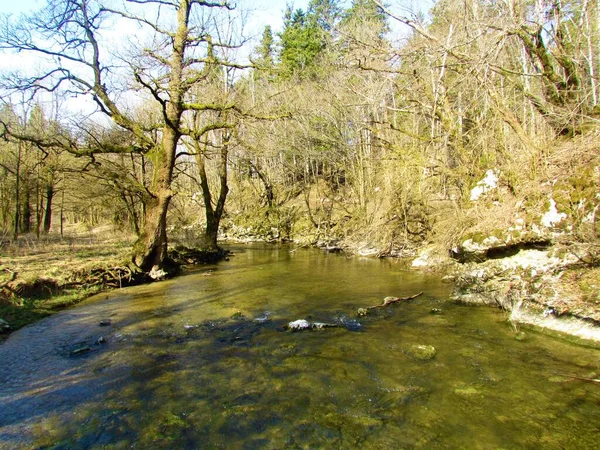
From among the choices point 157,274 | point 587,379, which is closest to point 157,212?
point 157,274

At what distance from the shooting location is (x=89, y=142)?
12.0 meters

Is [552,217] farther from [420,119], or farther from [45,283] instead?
[45,283]

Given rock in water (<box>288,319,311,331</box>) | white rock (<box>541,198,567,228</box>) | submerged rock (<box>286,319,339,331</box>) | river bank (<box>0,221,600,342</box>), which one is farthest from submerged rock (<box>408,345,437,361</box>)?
white rock (<box>541,198,567,228</box>)

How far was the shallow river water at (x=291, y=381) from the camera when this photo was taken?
145 inches

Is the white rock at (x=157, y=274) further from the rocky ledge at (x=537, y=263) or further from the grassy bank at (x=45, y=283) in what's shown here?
the rocky ledge at (x=537, y=263)

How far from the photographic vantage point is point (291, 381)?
15.8ft

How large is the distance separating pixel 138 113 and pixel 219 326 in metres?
16.1

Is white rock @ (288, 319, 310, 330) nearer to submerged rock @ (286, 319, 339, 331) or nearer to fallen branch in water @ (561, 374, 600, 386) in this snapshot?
submerged rock @ (286, 319, 339, 331)

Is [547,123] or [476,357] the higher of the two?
[547,123]

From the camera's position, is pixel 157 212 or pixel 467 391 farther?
pixel 157 212

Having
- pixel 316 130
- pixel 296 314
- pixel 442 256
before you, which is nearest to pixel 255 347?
pixel 296 314

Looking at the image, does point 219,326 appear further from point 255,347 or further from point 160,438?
point 160,438

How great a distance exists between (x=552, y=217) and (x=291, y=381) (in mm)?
5946

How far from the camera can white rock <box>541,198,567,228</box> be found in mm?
7010
